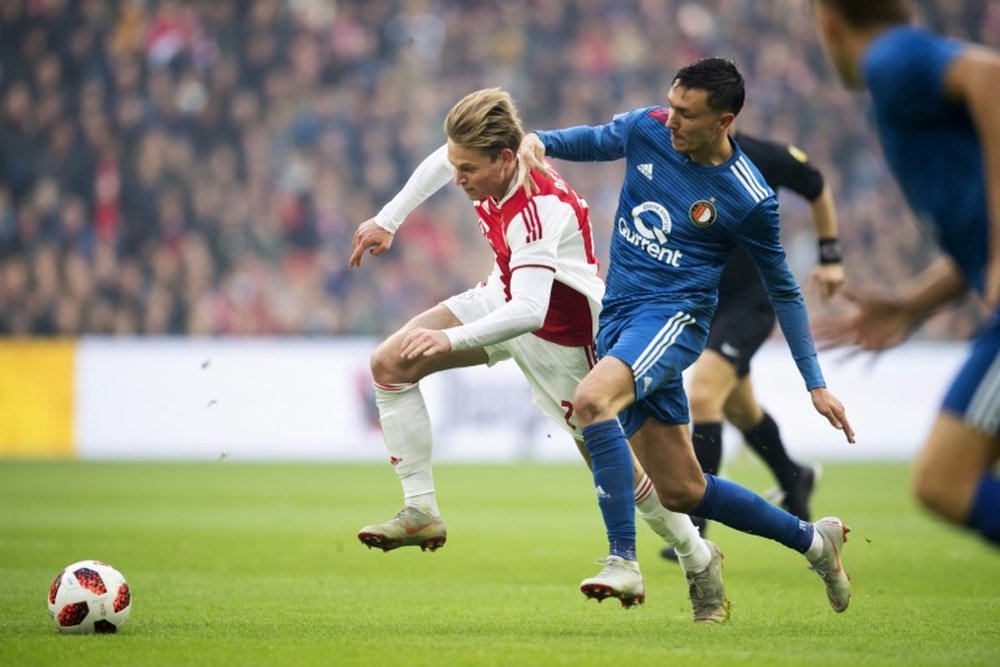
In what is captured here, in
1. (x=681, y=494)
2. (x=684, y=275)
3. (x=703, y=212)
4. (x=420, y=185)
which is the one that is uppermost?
(x=420, y=185)

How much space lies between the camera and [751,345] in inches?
368

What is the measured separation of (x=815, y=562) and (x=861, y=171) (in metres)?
17.3

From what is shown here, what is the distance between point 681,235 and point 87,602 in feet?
9.62

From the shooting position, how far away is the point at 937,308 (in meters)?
4.73

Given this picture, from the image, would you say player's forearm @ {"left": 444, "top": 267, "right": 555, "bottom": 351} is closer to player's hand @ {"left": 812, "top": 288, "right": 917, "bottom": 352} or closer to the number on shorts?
the number on shorts

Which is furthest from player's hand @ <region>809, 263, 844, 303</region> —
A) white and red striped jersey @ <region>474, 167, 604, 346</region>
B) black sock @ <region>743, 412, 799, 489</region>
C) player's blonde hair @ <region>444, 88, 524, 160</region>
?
player's blonde hair @ <region>444, 88, 524, 160</region>

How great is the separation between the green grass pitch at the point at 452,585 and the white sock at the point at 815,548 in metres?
0.31

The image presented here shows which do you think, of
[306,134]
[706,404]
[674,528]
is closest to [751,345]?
[706,404]

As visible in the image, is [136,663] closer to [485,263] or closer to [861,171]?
[485,263]

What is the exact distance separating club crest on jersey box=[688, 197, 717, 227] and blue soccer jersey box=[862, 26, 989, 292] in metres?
1.83

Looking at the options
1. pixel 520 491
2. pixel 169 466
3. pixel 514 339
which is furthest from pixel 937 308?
Answer: pixel 169 466

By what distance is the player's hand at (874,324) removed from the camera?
4.66m

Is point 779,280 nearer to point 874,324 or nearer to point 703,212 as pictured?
point 703,212

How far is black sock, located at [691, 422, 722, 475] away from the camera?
895cm
